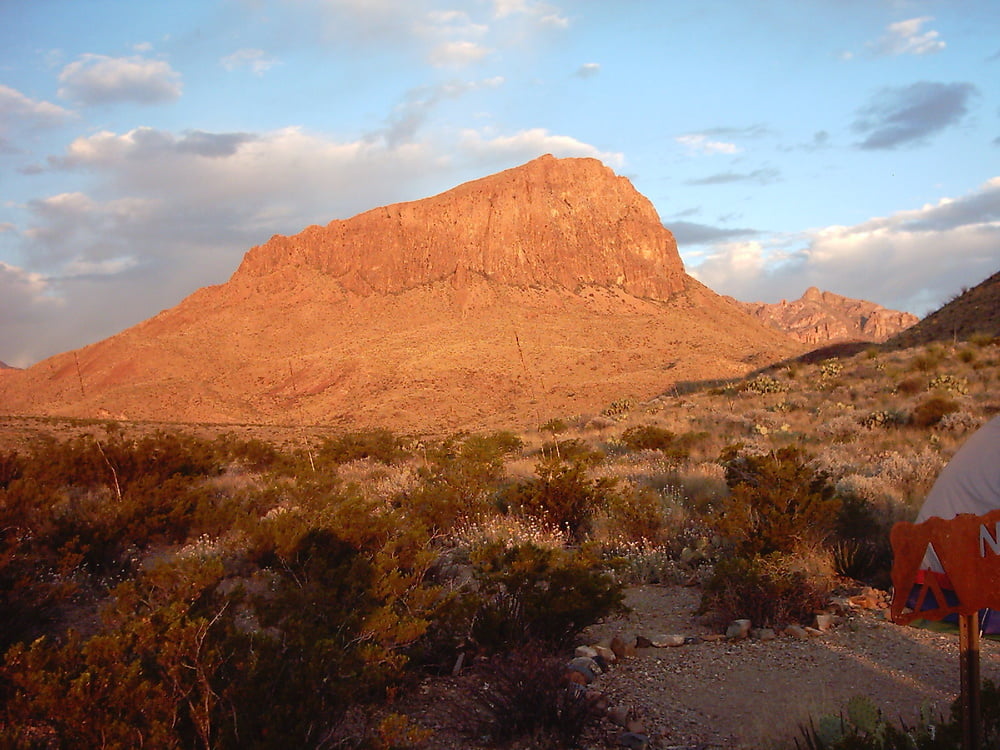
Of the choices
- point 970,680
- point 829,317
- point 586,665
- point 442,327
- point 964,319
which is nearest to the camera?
point 970,680

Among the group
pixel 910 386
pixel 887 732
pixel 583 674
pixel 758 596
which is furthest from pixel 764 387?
pixel 887 732

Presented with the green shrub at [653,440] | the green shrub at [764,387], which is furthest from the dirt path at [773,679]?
the green shrub at [764,387]

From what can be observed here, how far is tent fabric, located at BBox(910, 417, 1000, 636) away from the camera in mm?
4453

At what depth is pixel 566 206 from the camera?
111 meters

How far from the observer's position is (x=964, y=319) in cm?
3256

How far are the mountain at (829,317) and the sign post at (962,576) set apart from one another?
14751cm

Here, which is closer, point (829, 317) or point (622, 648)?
point (622, 648)

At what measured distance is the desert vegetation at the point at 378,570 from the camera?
3342 mm

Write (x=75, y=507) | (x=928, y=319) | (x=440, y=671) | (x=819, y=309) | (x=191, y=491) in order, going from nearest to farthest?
(x=440, y=671)
(x=75, y=507)
(x=191, y=491)
(x=928, y=319)
(x=819, y=309)

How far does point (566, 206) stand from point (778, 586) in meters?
109

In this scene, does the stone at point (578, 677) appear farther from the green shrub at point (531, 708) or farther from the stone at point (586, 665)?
the green shrub at point (531, 708)

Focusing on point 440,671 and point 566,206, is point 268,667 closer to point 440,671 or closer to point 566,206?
point 440,671

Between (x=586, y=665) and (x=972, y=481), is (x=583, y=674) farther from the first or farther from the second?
(x=972, y=481)

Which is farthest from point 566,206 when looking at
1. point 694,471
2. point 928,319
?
point 694,471
